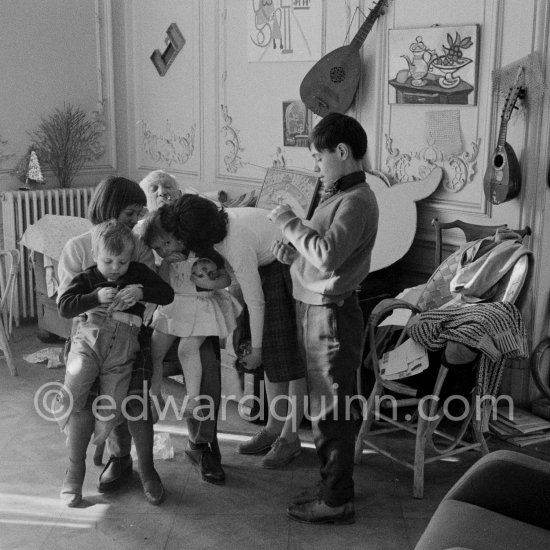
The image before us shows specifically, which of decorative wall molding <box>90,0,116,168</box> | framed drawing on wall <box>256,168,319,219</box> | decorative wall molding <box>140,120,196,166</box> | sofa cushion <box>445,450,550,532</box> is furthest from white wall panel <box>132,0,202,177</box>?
sofa cushion <box>445,450,550,532</box>

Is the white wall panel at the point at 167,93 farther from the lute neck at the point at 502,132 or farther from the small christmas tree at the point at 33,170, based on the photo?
the lute neck at the point at 502,132

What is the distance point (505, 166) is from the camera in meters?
3.90

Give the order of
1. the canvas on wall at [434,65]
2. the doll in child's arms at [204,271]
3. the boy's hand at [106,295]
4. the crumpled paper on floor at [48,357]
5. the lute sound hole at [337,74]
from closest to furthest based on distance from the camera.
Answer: the boy's hand at [106,295]
the doll in child's arms at [204,271]
the canvas on wall at [434,65]
the lute sound hole at [337,74]
the crumpled paper on floor at [48,357]

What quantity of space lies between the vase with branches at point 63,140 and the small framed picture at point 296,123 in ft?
5.24

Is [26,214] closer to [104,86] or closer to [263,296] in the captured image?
[104,86]

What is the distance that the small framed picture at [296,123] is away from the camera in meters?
4.92

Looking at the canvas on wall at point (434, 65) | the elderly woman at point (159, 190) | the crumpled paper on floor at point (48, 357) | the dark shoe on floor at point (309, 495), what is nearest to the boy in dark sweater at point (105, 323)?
the elderly woman at point (159, 190)

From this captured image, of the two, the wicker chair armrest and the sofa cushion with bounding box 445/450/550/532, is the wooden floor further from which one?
the sofa cushion with bounding box 445/450/550/532

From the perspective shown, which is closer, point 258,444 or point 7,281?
point 258,444

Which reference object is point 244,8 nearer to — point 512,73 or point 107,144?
point 107,144

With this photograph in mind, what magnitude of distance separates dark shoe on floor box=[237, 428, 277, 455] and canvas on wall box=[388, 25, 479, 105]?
1.86 meters

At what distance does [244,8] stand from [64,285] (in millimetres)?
2658

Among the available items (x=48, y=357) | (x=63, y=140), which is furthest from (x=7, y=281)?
(x=63, y=140)

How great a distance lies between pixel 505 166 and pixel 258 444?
66.8 inches
